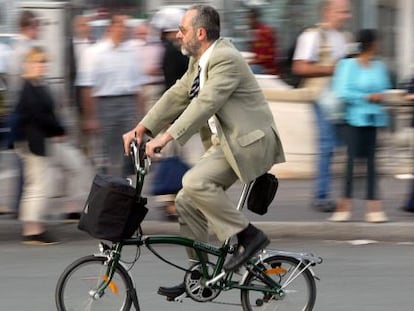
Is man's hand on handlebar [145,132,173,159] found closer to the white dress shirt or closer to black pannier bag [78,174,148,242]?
black pannier bag [78,174,148,242]

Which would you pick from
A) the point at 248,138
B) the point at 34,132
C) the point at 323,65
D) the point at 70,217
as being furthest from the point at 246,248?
the point at 323,65

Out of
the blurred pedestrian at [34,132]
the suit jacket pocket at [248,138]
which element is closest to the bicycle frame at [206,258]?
the suit jacket pocket at [248,138]

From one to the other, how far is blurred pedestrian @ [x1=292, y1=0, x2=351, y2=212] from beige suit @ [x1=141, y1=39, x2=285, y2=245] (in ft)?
12.1

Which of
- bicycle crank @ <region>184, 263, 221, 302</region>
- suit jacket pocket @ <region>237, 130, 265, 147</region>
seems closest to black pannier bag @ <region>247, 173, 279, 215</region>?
suit jacket pocket @ <region>237, 130, 265, 147</region>

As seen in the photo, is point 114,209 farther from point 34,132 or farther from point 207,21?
point 34,132

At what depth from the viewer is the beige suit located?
5.95 meters

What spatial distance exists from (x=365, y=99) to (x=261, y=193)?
2.97 m

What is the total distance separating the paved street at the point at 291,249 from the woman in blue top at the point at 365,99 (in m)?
0.72

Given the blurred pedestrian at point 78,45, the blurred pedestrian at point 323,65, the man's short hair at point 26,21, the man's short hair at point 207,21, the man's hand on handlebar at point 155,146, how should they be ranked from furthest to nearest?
the blurred pedestrian at point 78,45 < the blurred pedestrian at point 323,65 < the man's short hair at point 26,21 < the man's short hair at point 207,21 < the man's hand on handlebar at point 155,146

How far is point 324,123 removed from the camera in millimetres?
9828

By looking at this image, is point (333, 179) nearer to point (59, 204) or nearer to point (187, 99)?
point (59, 204)

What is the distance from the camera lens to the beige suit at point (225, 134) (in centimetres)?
595

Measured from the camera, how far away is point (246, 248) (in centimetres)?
618

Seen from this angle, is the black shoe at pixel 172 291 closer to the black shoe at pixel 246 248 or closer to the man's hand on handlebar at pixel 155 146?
the black shoe at pixel 246 248
